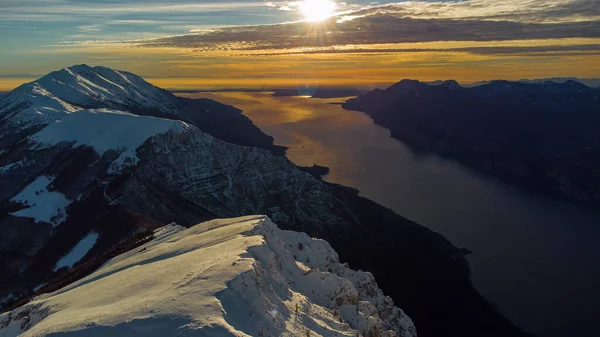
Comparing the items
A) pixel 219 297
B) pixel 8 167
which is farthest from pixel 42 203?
pixel 219 297

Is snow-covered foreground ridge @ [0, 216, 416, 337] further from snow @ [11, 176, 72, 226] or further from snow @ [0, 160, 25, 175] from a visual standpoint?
snow @ [0, 160, 25, 175]

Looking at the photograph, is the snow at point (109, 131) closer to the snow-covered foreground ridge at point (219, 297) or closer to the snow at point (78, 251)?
the snow at point (78, 251)

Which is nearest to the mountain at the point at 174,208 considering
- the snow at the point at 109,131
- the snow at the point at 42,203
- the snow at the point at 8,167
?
the snow at the point at 42,203

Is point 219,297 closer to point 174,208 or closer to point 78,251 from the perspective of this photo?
point 78,251

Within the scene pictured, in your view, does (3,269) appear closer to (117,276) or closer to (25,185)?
(25,185)

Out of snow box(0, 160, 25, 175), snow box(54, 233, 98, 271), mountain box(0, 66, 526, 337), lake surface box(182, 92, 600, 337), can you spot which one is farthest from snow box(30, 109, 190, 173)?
lake surface box(182, 92, 600, 337)

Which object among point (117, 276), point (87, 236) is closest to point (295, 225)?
point (87, 236)
